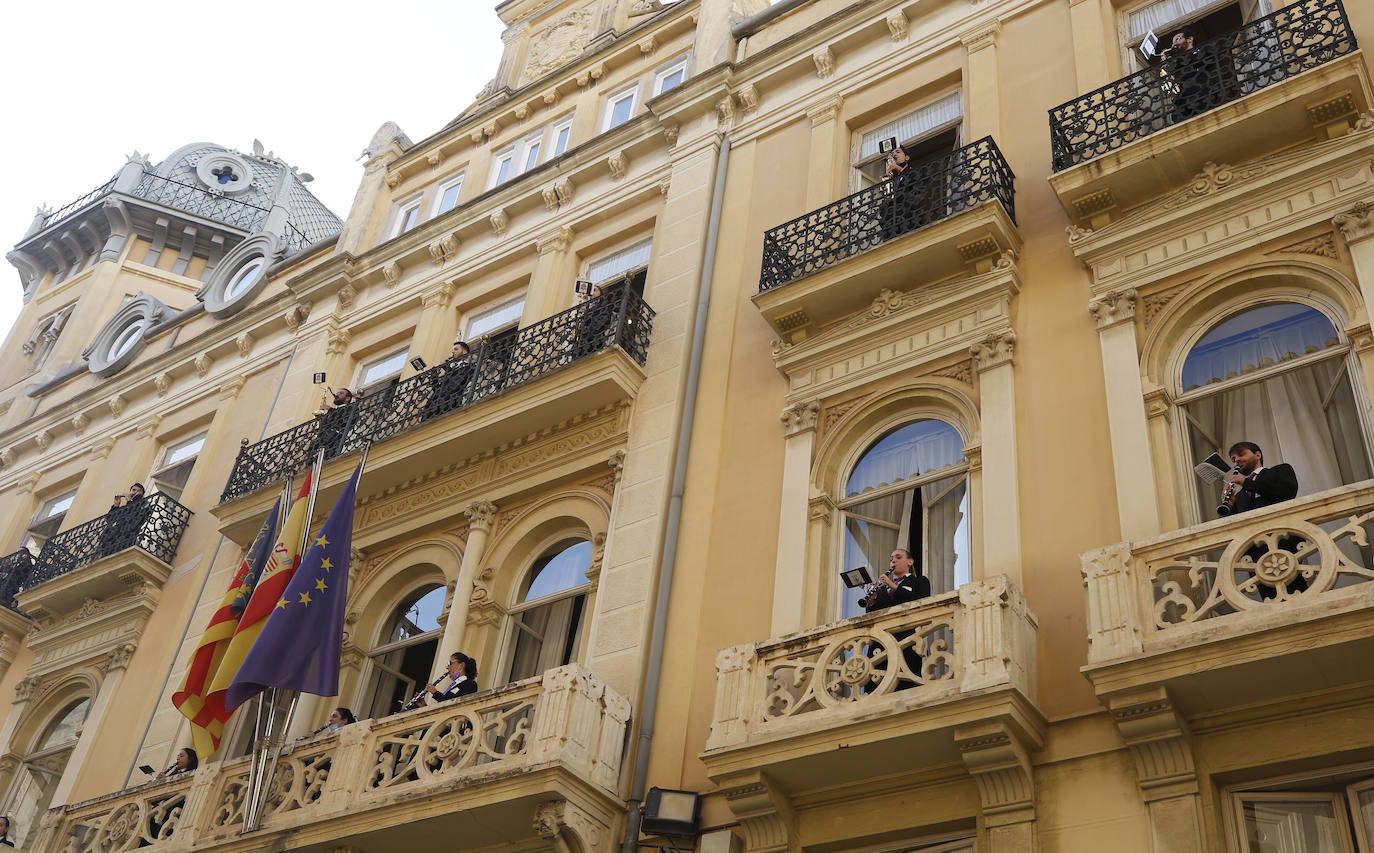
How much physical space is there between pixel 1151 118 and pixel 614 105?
33.2 ft

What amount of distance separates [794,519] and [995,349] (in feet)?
8.04

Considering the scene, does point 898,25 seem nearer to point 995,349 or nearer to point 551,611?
point 995,349

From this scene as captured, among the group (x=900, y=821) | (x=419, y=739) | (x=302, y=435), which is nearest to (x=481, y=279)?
(x=302, y=435)

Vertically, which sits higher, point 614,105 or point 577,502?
point 614,105

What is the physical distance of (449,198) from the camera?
21875 millimetres

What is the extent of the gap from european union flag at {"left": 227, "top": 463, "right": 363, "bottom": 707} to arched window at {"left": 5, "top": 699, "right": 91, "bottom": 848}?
636 cm

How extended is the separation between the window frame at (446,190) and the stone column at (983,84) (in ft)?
30.3

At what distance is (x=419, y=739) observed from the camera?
12.0 m

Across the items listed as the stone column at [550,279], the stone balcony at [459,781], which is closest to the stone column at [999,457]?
the stone balcony at [459,781]

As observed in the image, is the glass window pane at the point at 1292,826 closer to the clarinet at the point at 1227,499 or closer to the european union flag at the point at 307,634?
the clarinet at the point at 1227,499

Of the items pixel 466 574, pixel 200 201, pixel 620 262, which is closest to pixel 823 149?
pixel 620 262

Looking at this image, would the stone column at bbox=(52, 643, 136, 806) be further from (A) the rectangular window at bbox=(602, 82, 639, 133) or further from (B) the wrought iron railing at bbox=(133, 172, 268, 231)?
(B) the wrought iron railing at bbox=(133, 172, 268, 231)

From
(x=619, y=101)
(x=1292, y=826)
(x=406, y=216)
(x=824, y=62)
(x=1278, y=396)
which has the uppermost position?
(x=619, y=101)

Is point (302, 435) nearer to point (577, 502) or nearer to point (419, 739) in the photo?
point (577, 502)
